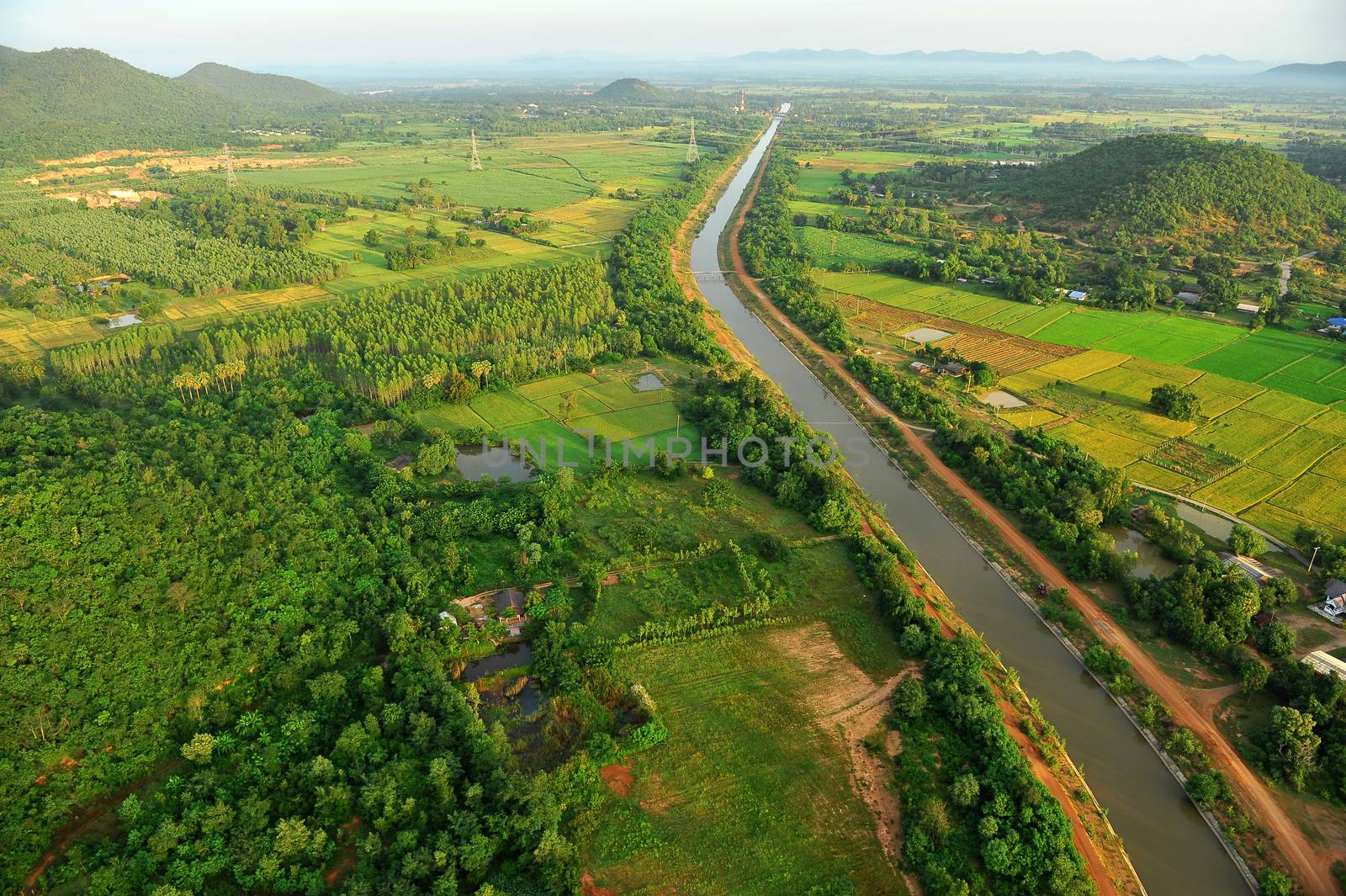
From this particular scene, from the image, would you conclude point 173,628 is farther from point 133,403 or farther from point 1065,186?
point 1065,186

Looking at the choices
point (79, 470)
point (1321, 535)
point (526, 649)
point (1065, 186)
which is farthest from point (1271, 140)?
point (79, 470)

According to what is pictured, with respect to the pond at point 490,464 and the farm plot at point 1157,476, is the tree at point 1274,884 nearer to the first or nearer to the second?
the farm plot at point 1157,476

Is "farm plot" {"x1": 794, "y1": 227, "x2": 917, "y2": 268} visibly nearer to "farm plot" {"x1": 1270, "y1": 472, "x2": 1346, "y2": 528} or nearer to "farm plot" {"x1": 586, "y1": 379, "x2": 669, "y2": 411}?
"farm plot" {"x1": 586, "y1": 379, "x2": 669, "y2": 411}

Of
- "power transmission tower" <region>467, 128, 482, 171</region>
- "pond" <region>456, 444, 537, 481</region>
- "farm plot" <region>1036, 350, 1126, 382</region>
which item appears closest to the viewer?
"pond" <region>456, 444, 537, 481</region>

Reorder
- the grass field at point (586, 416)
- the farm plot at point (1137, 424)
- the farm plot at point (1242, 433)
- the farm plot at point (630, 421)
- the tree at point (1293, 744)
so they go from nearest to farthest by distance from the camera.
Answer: the tree at point (1293, 744), the farm plot at point (1242, 433), the grass field at point (586, 416), the farm plot at point (1137, 424), the farm plot at point (630, 421)

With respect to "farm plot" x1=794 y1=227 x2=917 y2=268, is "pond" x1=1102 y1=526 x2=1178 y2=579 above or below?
below

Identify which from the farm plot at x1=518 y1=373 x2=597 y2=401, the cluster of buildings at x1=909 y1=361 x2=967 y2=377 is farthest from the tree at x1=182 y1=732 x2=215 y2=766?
the cluster of buildings at x1=909 y1=361 x2=967 y2=377

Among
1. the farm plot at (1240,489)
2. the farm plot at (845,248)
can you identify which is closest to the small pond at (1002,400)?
the farm plot at (1240,489)
